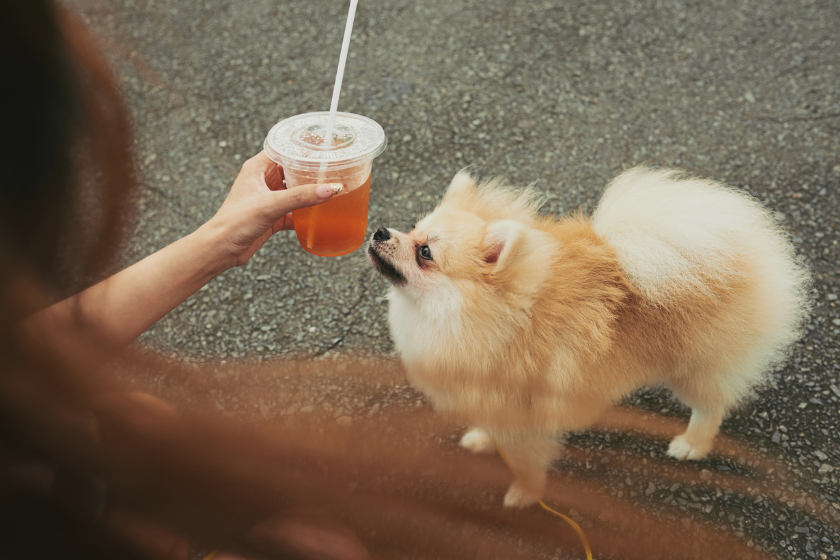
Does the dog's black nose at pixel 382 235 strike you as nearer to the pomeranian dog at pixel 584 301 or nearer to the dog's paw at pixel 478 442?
the pomeranian dog at pixel 584 301

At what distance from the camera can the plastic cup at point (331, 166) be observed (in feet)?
4.83

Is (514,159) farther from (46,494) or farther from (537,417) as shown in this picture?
(46,494)

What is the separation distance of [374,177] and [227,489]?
262 cm

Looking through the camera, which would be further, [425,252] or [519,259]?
[425,252]

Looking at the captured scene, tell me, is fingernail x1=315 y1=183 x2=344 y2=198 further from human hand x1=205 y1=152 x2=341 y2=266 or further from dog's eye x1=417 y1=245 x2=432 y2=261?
dog's eye x1=417 y1=245 x2=432 y2=261

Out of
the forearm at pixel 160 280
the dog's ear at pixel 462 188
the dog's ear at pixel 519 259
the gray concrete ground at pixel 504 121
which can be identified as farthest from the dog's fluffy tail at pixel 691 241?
the forearm at pixel 160 280

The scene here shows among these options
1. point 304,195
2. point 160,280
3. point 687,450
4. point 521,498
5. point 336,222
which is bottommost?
point 521,498

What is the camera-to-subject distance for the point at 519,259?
1551 mm

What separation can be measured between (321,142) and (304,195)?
0.21 metres

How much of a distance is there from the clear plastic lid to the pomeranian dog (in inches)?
11.5

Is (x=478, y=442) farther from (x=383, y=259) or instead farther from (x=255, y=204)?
(x=255, y=204)

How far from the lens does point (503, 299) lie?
62.6 inches

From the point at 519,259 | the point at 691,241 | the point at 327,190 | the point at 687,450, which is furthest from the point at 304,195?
the point at 687,450

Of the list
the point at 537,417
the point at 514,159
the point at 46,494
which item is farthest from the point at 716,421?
the point at 46,494
